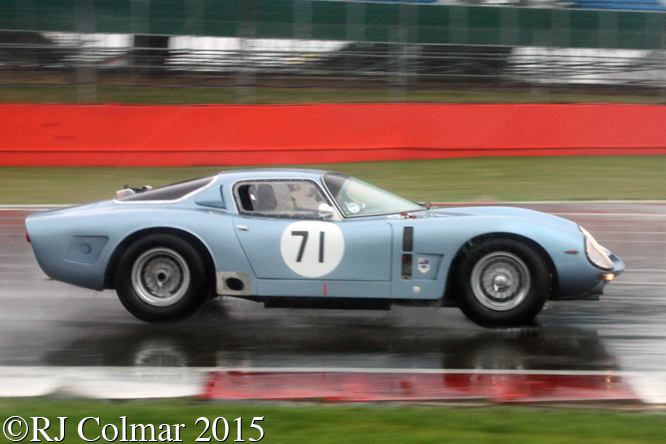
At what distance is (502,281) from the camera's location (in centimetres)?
534

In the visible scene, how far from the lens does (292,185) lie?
5.65 m

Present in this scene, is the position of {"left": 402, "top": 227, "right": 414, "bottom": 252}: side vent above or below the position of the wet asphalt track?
above

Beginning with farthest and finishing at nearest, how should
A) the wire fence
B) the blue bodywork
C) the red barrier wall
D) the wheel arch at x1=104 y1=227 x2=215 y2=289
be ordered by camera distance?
the wire fence, the red barrier wall, the wheel arch at x1=104 y1=227 x2=215 y2=289, the blue bodywork

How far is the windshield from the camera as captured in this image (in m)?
5.59

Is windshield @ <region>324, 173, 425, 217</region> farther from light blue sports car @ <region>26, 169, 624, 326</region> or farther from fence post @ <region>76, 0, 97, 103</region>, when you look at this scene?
fence post @ <region>76, 0, 97, 103</region>

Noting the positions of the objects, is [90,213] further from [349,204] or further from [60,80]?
[60,80]

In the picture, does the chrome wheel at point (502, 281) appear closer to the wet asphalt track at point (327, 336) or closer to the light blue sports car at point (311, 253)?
the light blue sports car at point (311, 253)

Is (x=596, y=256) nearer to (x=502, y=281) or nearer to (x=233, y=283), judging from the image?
(x=502, y=281)

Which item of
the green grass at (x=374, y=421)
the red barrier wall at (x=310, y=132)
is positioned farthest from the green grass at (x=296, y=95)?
the green grass at (x=374, y=421)

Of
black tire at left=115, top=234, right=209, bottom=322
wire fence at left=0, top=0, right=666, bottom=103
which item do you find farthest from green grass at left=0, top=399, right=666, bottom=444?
wire fence at left=0, top=0, right=666, bottom=103

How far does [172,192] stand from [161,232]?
16.8 inches

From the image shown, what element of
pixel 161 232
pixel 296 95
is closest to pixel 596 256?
pixel 161 232

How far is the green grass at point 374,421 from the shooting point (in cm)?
347

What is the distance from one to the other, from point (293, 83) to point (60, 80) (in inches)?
222
